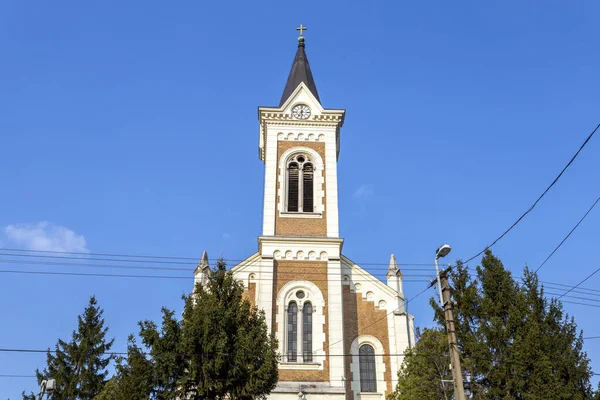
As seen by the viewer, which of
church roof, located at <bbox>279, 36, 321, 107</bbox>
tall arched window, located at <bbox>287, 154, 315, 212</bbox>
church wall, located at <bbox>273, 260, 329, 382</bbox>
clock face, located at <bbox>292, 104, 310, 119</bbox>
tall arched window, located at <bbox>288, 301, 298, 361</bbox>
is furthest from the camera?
church roof, located at <bbox>279, 36, 321, 107</bbox>

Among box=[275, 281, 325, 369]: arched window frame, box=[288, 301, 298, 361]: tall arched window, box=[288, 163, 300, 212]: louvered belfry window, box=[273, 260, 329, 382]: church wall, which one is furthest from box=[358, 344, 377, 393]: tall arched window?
box=[288, 163, 300, 212]: louvered belfry window

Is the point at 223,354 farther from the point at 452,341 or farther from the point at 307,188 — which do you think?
the point at 307,188

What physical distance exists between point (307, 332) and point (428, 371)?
25.9 feet

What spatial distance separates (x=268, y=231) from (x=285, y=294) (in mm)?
3769

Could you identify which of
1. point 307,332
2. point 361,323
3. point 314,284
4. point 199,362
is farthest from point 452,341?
point 314,284

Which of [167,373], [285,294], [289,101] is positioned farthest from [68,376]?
[289,101]

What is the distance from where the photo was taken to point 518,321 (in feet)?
73.6

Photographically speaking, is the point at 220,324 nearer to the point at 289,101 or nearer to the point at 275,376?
the point at 275,376

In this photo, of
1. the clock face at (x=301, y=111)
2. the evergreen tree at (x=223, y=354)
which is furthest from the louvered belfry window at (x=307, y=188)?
the evergreen tree at (x=223, y=354)

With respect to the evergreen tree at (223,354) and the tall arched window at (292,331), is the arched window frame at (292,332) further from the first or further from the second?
the evergreen tree at (223,354)

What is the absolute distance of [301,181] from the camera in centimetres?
3472

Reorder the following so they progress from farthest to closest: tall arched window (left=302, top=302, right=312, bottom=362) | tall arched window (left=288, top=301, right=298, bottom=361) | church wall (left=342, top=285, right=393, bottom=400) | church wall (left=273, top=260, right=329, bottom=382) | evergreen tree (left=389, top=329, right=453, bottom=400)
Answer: church wall (left=273, top=260, right=329, bottom=382), church wall (left=342, top=285, right=393, bottom=400), tall arched window (left=288, top=301, right=298, bottom=361), tall arched window (left=302, top=302, right=312, bottom=362), evergreen tree (left=389, top=329, right=453, bottom=400)

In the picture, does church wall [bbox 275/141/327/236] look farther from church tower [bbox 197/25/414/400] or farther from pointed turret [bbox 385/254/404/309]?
pointed turret [bbox 385/254/404/309]

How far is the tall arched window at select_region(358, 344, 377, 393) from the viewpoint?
29484mm
